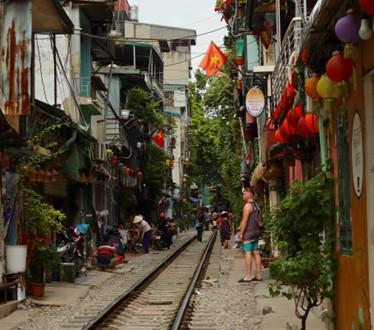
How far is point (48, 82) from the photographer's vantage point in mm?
24781

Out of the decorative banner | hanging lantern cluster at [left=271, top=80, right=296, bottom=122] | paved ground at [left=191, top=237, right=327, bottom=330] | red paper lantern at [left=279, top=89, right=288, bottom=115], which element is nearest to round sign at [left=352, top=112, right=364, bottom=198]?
paved ground at [left=191, top=237, right=327, bottom=330]

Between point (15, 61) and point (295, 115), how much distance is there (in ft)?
16.9

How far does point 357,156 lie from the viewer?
7.20 meters

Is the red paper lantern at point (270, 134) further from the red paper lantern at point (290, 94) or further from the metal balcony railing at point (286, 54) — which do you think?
the red paper lantern at point (290, 94)

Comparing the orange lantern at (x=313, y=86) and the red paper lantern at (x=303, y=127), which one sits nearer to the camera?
the orange lantern at (x=313, y=86)

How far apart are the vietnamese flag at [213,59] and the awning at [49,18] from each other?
32.7 feet

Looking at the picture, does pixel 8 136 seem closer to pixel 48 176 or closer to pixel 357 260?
pixel 48 176

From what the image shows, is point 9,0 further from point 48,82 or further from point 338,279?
point 48,82

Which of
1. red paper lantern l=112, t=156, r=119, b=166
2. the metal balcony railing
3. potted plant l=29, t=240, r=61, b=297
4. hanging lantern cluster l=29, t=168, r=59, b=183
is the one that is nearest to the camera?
the metal balcony railing

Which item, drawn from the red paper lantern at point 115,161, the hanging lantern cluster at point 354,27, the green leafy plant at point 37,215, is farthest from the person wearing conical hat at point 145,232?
the hanging lantern cluster at point 354,27

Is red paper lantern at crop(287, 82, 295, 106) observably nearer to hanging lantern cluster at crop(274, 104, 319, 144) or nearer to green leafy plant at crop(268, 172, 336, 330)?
hanging lantern cluster at crop(274, 104, 319, 144)

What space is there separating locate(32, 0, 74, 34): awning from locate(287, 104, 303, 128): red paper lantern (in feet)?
18.1

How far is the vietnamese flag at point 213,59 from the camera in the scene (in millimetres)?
25656

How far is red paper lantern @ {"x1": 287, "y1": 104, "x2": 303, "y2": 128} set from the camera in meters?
11.0
